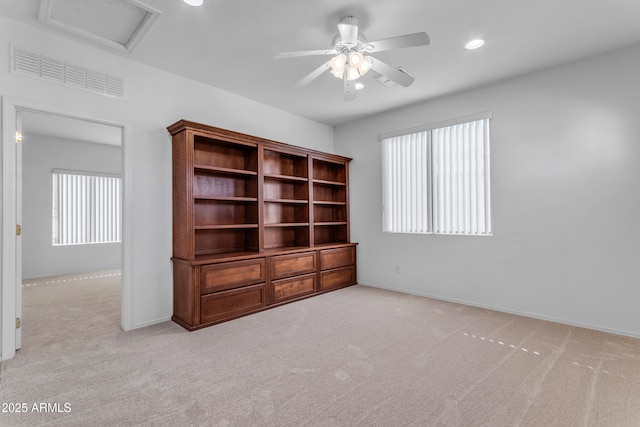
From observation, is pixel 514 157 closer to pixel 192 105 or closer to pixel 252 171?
pixel 252 171

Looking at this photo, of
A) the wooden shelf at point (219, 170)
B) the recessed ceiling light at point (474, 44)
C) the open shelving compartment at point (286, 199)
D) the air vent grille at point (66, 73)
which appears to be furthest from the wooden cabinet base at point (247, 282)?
the recessed ceiling light at point (474, 44)

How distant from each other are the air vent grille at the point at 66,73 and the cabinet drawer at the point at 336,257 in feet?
10.5

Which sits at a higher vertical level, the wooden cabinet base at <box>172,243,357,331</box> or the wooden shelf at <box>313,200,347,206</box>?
the wooden shelf at <box>313,200,347,206</box>

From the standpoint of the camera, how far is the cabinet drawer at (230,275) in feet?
10.6

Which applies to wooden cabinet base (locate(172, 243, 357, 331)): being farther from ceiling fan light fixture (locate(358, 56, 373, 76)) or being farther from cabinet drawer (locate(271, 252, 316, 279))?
ceiling fan light fixture (locate(358, 56, 373, 76))

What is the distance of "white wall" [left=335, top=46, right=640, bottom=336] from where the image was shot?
2963 mm

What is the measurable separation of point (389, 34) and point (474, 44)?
857 mm

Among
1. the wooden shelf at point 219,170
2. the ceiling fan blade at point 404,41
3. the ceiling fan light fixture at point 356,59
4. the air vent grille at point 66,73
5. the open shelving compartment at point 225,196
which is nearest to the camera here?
the ceiling fan blade at point 404,41

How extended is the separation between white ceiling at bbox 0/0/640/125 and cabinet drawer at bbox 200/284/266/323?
2290 mm

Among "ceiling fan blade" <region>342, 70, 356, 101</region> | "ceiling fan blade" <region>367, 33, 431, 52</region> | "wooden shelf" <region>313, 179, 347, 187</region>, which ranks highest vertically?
"ceiling fan blade" <region>367, 33, 431, 52</region>

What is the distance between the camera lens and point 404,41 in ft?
6.89

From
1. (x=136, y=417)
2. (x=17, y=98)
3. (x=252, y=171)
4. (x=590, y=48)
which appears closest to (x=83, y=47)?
(x=17, y=98)

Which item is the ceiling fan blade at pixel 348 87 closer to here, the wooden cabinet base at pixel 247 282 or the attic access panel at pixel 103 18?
the attic access panel at pixel 103 18

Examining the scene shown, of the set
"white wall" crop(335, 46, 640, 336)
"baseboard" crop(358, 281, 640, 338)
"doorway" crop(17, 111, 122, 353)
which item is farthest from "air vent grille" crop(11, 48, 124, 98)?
"baseboard" crop(358, 281, 640, 338)
